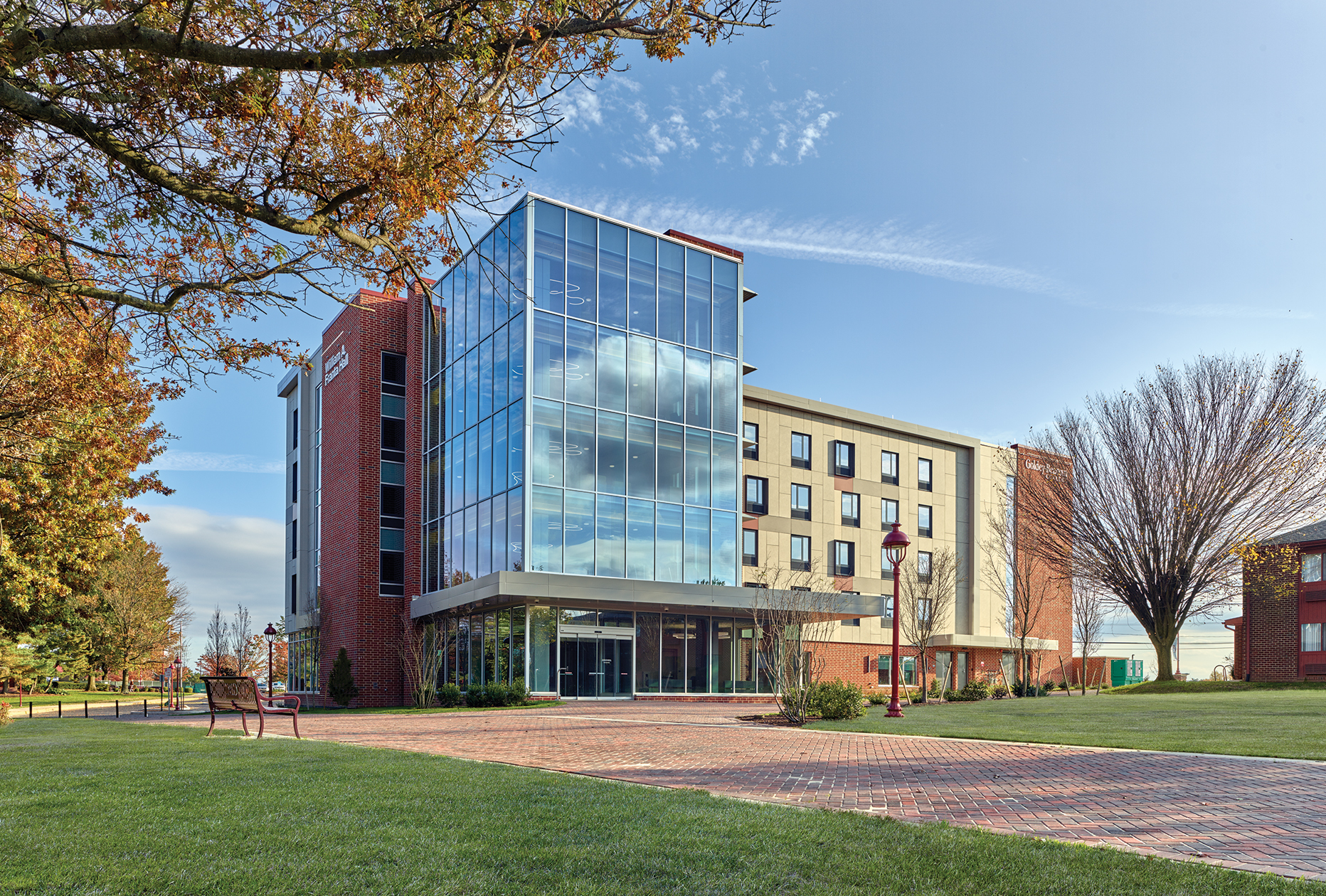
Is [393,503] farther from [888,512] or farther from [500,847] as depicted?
[500,847]

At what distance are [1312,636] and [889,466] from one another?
19.2 metres

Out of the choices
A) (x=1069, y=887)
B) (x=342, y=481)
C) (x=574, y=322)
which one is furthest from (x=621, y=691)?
(x=1069, y=887)

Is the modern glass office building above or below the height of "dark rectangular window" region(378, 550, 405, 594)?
above

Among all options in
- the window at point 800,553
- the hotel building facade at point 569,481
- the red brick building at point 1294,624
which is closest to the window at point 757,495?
the hotel building facade at point 569,481

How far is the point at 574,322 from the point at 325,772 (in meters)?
23.9

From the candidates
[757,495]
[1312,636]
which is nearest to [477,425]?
[757,495]

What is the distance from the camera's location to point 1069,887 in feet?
15.0

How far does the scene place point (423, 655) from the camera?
1299 inches

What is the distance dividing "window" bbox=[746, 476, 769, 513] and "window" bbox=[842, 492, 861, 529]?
5.11 meters

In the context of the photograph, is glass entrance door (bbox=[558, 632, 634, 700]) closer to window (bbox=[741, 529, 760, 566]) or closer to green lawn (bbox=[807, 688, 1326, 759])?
green lawn (bbox=[807, 688, 1326, 759])

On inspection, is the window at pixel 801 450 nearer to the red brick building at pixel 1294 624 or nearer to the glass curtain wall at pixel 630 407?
the glass curtain wall at pixel 630 407

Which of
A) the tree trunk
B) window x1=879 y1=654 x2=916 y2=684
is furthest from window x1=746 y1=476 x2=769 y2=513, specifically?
the tree trunk

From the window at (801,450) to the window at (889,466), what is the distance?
4.95 meters

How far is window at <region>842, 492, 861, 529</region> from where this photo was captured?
4559 cm
